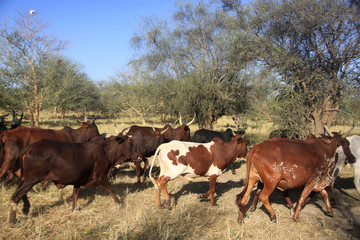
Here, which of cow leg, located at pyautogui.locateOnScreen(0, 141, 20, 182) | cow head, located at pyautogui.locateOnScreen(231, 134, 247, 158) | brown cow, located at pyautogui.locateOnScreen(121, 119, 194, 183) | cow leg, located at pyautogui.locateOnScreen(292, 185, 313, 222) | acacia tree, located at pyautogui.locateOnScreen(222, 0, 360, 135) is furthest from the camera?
acacia tree, located at pyautogui.locateOnScreen(222, 0, 360, 135)

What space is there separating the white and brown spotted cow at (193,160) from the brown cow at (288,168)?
101 centimetres

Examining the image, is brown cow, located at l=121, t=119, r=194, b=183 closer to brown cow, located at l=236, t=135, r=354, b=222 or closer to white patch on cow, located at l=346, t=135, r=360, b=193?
brown cow, located at l=236, t=135, r=354, b=222

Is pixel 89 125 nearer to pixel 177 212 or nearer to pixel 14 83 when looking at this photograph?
pixel 177 212

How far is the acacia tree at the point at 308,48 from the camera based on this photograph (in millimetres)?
9734

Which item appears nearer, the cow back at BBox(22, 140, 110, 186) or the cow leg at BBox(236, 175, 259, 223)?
the cow back at BBox(22, 140, 110, 186)

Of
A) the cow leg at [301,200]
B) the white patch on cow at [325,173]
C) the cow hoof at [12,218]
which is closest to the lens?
the cow hoof at [12,218]

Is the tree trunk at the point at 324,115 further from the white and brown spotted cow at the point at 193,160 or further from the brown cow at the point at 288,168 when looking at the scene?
the white and brown spotted cow at the point at 193,160

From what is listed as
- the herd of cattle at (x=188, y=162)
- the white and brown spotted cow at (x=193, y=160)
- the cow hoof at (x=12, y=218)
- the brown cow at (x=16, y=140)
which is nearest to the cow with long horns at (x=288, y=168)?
the herd of cattle at (x=188, y=162)

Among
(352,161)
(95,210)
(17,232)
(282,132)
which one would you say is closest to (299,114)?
(282,132)

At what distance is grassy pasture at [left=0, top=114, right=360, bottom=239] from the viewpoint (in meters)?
4.76

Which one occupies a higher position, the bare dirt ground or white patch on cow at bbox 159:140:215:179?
white patch on cow at bbox 159:140:215:179

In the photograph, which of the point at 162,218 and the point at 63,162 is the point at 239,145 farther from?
the point at 63,162

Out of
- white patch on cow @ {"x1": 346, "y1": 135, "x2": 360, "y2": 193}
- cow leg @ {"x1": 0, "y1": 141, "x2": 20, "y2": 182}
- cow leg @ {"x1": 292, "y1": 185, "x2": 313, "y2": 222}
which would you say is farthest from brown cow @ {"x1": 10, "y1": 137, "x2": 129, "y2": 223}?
white patch on cow @ {"x1": 346, "y1": 135, "x2": 360, "y2": 193}

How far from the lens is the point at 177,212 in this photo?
18.6ft
